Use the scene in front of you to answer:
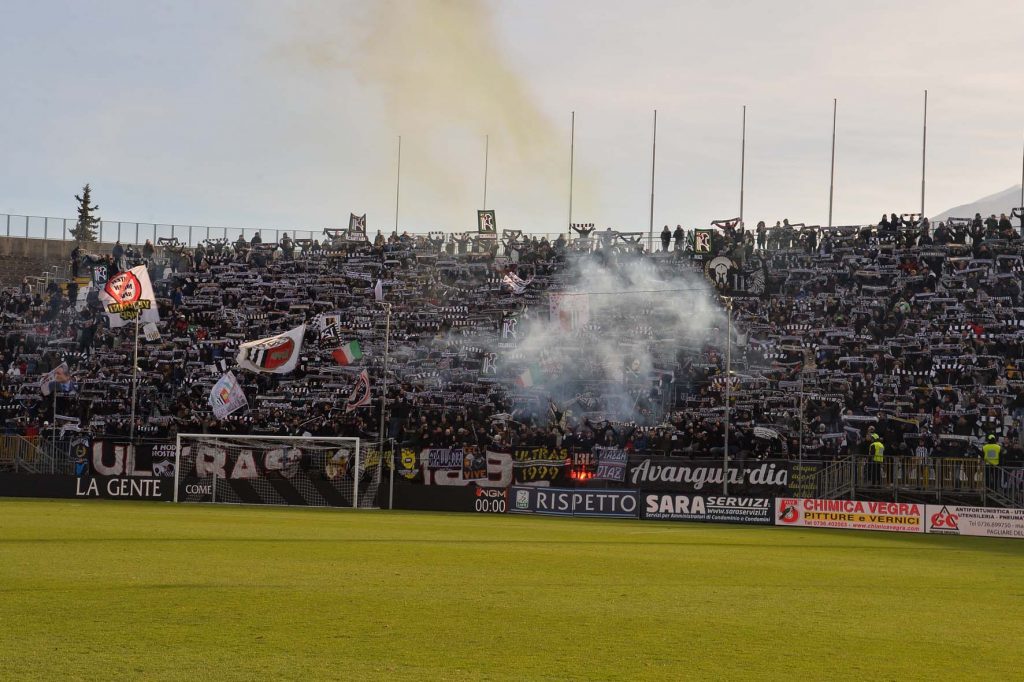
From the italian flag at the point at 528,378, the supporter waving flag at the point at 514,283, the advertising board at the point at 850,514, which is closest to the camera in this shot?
the advertising board at the point at 850,514

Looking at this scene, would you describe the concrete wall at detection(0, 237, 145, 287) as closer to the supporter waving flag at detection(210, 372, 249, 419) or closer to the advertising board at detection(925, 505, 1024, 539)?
the supporter waving flag at detection(210, 372, 249, 419)

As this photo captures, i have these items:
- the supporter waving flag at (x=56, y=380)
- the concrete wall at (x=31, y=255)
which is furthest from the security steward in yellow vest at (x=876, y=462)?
the concrete wall at (x=31, y=255)

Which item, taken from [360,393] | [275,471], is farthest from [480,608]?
[360,393]

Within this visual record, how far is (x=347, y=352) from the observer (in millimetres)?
53500

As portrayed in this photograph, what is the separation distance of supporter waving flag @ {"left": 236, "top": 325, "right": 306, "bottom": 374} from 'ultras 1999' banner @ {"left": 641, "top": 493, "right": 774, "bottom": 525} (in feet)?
57.5

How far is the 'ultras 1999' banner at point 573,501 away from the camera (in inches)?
1566

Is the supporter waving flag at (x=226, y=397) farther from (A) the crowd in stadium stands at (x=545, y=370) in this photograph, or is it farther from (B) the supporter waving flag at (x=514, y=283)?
(B) the supporter waving flag at (x=514, y=283)

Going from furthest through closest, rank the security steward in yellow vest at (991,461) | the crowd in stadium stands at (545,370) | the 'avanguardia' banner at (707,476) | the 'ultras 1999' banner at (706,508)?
1. the crowd in stadium stands at (545,370)
2. the 'avanguardia' banner at (707,476)
3. the 'ultras 1999' banner at (706,508)
4. the security steward in yellow vest at (991,461)

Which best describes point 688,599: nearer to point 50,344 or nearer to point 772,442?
point 772,442

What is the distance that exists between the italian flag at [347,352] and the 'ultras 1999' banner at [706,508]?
1802cm

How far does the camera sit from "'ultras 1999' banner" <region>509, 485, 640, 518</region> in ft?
131

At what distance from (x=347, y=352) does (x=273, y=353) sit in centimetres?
407

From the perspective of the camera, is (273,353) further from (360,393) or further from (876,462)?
(876,462)

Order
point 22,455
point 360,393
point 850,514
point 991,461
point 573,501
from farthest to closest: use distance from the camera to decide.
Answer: point 360,393
point 22,455
point 573,501
point 991,461
point 850,514
